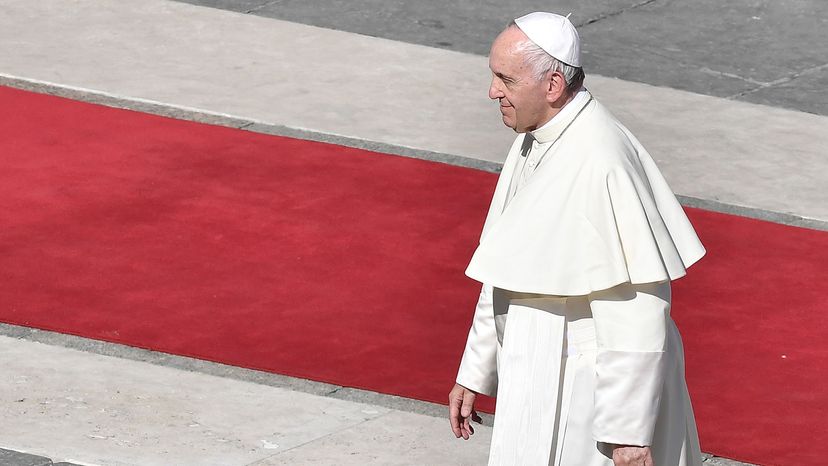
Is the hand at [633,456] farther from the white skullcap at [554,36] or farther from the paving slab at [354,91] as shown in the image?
the paving slab at [354,91]

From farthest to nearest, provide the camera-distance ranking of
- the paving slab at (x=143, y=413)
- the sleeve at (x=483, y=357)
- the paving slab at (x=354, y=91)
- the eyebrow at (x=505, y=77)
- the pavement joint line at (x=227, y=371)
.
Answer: the paving slab at (x=354, y=91)
the pavement joint line at (x=227, y=371)
the paving slab at (x=143, y=413)
the sleeve at (x=483, y=357)
the eyebrow at (x=505, y=77)

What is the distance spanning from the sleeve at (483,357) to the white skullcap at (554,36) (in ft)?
2.22

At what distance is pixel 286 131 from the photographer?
9.22m

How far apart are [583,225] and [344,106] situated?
229 inches

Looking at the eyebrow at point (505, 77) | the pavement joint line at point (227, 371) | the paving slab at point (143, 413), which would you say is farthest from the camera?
the pavement joint line at point (227, 371)

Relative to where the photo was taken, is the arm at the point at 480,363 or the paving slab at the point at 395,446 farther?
the paving slab at the point at 395,446

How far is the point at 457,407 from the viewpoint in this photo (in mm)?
4398

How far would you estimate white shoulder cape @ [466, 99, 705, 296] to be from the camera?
3.96 metres

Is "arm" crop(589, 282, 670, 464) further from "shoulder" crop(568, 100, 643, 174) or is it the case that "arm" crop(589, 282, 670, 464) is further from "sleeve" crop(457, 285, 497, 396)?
"sleeve" crop(457, 285, 497, 396)

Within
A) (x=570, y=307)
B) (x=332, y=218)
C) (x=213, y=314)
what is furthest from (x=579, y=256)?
(x=332, y=218)

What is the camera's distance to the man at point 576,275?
3.96 m

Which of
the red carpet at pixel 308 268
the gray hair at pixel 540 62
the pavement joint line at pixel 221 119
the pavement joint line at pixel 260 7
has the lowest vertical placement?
the red carpet at pixel 308 268

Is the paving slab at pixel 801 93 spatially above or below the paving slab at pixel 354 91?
above

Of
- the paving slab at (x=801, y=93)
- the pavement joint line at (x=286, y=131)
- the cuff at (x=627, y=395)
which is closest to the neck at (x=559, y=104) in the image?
the cuff at (x=627, y=395)
